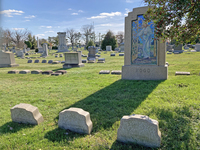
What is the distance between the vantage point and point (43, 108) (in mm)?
4762

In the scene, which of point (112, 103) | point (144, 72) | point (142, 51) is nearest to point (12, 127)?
point (112, 103)

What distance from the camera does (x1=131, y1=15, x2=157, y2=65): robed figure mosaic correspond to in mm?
7348

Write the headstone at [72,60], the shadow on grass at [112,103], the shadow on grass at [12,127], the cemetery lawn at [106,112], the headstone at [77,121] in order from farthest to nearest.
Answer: the headstone at [72,60]
the shadow on grass at [112,103]
the shadow on grass at [12,127]
the headstone at [77,121]
the cemetery lawn at [106,112]

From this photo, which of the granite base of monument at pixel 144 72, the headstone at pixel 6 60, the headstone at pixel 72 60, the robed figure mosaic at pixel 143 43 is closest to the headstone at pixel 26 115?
the granite base of monument at pixel 144 72

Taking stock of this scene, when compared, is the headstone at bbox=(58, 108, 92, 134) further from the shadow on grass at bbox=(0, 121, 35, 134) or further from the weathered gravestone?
the weathered gravestone

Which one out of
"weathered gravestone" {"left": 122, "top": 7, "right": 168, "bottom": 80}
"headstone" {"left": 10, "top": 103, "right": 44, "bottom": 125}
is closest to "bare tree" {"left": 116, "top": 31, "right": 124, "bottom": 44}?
"weathered gravestone" {"left": 122, "top": 7, "right": 168, "bottom": 80}

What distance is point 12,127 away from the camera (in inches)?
147

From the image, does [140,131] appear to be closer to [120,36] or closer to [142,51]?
[142,51]

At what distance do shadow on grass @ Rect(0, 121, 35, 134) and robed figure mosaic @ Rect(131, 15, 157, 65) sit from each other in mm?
5730

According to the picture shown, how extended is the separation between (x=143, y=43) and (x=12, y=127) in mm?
6292

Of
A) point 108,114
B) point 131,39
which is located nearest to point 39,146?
point 108,114

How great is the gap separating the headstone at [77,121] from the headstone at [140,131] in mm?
726

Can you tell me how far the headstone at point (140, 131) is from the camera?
9.00 ft

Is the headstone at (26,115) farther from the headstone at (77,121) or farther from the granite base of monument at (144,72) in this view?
the granite base of monument at (144,72)
